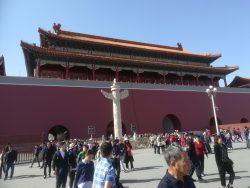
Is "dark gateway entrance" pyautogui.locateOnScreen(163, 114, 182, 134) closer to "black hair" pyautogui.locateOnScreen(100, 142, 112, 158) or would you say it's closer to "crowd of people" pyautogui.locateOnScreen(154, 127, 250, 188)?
"crowd of people" pyautogui.locateOnScreen(154, 127, 250, 188)

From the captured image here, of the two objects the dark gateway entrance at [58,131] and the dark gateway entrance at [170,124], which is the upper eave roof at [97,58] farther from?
the dark gateway entrance at [58,131]

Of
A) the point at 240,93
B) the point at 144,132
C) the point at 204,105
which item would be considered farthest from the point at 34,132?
the point at 240,93

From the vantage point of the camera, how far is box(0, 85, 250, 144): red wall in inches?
726

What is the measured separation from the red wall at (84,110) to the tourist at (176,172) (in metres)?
17.2

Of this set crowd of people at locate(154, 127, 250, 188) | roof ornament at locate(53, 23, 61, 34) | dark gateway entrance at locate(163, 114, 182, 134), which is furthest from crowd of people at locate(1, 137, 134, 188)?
dark gateway entrance at locate(163, 114, 182, 134)

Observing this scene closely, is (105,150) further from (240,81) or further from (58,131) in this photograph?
(240,81)

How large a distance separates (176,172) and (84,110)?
19.1 metres

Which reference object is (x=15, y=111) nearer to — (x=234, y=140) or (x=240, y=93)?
(x=234, y=140)

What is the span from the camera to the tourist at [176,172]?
2.27 meters

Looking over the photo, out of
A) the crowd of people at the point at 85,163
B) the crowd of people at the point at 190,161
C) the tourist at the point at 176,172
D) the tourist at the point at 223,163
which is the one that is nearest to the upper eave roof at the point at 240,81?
the crowd of people at the point at 190,161

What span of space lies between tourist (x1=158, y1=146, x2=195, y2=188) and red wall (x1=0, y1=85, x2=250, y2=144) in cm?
1716

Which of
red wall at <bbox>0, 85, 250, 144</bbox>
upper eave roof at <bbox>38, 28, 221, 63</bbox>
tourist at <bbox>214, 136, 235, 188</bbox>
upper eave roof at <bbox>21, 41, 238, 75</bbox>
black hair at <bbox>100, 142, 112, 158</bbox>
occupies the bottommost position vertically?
tourist at <bbox>214, 136, 235, 188</bbox>

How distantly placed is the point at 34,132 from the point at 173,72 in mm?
15357

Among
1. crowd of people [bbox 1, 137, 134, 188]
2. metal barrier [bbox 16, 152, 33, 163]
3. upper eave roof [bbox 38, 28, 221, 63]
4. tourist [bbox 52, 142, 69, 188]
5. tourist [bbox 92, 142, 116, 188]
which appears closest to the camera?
tourist [bbox 92, 142, 116, 188]
